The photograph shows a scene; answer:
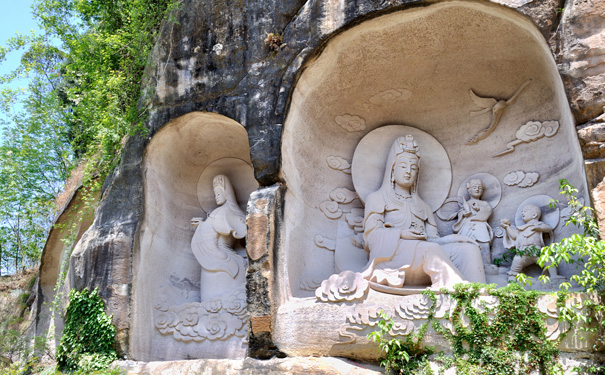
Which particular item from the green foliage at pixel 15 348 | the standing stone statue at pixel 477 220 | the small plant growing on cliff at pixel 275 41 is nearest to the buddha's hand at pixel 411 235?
the standing stone statue at pixel 477 220

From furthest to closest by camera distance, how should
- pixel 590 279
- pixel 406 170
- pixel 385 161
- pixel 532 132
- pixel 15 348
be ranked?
pixel 15 348
pixel 385 161
pixel 406 170
pixel 532 132
pixel 590 279

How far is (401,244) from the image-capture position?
7777 mm

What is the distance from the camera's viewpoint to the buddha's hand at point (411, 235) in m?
7.90

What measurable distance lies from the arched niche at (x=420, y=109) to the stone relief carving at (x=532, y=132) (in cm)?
4

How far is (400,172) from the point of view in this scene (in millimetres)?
8555

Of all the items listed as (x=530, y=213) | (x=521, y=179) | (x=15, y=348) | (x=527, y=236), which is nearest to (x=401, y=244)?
(x=527, y=236)

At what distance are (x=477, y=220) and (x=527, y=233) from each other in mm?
713

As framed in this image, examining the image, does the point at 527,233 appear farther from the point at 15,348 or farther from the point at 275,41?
the point at 15,348

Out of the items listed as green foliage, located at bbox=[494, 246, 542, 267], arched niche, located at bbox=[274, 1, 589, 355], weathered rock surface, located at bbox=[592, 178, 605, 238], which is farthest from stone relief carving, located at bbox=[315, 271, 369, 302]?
weathered rock surface, located at bbox=[592, 178, 605, 238]

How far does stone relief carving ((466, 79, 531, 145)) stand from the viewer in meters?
8.60

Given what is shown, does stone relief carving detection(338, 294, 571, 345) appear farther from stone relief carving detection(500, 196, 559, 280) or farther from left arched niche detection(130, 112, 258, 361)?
left arched niche detection(130, 112, 258, 361)

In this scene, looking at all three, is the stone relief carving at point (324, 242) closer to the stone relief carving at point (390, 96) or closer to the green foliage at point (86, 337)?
the stone relief carving at point (390, 96)

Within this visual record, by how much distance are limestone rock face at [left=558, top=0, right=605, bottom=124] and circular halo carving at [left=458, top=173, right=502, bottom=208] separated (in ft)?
5.68

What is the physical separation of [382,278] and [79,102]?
555cm
